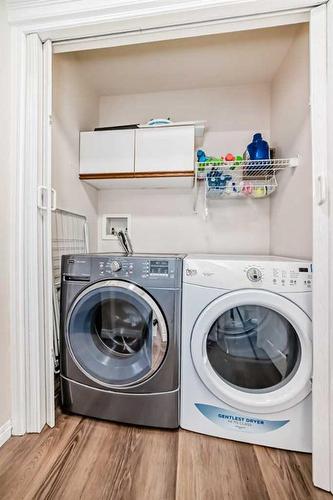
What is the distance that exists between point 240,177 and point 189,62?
88cm

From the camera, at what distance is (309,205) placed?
1295 mm

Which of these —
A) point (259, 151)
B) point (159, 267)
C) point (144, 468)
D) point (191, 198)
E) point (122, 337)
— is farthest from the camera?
point (191, 198)

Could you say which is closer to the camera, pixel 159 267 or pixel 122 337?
pixel 159 267

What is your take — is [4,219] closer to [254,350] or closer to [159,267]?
[159,267]

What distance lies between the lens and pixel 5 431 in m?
1.18

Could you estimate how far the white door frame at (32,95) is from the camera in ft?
3.63

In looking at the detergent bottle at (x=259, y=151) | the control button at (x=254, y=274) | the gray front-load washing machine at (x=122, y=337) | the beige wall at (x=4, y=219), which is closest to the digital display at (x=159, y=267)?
the gray front-load washing machine at (x=122, y=337)

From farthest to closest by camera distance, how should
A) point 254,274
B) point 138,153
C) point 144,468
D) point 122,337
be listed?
point 138,153
point 122,337
point 254,274
point 144,468

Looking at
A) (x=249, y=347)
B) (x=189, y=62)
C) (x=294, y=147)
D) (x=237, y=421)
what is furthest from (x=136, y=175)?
(x=237, y=421)

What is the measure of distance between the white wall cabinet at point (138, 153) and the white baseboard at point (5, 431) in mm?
1554

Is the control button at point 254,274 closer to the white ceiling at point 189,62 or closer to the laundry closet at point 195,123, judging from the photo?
the laundry closet at point 195,123

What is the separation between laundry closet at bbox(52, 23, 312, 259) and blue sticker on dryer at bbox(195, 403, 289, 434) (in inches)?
34.7

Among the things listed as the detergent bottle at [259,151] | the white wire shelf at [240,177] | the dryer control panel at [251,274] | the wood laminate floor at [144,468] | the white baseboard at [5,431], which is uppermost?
the detergent bottle at [259,151]

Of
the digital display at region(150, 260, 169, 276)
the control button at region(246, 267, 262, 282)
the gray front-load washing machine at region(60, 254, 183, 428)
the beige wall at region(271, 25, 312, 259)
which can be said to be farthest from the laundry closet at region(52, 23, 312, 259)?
the digital display at region(150, 260, 169, 276)
